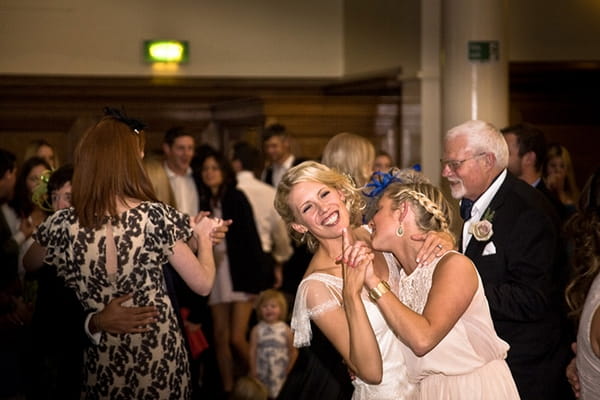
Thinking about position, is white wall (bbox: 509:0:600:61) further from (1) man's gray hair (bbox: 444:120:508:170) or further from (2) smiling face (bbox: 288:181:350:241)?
(2) smiling face (bbox: 288:181:350:241)

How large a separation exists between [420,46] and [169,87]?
253 centimetres

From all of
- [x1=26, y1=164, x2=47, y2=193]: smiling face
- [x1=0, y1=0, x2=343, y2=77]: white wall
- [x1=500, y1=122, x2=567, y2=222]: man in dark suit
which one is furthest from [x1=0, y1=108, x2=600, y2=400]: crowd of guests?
[x1=0, y1=0, x2=343, y2=77]: white wall

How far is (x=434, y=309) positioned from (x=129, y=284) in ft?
3.92

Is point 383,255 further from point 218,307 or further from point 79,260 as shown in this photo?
point 218,307

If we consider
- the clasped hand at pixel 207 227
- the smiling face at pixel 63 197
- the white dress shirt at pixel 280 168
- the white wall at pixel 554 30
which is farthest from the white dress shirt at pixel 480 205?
the white wall at pixel 554 30

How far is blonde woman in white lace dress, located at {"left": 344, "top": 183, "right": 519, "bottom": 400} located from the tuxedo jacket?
0.75 meters

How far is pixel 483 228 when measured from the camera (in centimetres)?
432

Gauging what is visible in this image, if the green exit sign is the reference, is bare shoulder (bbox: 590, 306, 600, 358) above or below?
below

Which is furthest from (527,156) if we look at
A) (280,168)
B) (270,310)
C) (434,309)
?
(280,168)

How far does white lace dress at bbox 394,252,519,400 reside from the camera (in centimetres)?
339

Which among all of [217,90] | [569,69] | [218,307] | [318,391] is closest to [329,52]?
[217,90]

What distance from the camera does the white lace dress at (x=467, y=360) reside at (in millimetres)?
3391

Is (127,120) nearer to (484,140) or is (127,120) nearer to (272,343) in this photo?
(484,140)

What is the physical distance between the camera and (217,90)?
10312 millimetres
